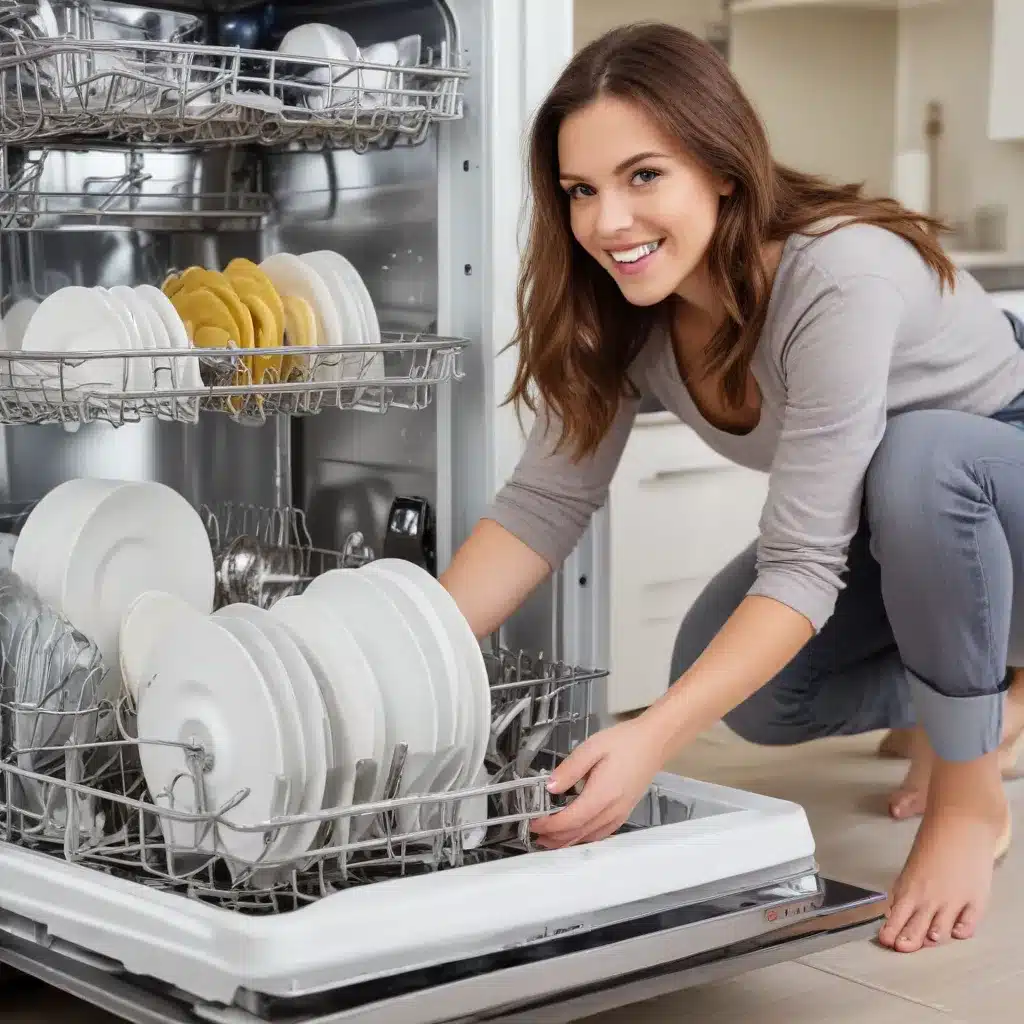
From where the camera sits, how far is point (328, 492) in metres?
1.84

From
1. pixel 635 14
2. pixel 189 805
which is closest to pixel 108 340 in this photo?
pixel 189 805

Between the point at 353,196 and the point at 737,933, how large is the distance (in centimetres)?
92

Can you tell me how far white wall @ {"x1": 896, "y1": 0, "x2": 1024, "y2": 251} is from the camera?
321 cm

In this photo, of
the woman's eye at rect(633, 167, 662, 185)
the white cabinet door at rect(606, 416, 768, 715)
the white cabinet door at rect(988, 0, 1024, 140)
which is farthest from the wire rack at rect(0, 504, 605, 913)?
the white cabinet door at rect(988, 0, 1024, 140)

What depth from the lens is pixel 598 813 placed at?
1.17 m

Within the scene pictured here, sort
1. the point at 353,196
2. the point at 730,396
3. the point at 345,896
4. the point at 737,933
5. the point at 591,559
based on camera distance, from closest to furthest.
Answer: the point at 345,896
the point at 737,933
the point at 730,396
the point at 591,559
the point at 353,196

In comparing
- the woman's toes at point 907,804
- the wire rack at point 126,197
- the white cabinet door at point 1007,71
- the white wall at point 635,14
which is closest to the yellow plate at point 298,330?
the wire rack at point 126,197

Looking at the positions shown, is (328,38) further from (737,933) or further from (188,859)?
(737,933)

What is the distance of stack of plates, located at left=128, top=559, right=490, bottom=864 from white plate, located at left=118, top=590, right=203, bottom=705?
41mm

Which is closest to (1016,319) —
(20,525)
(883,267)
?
(883,267)

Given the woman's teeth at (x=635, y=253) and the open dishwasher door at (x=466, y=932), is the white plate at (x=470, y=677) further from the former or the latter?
the woman's teeth at (x=635, y=253)

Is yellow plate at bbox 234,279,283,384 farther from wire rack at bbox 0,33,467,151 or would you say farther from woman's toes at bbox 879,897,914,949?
woman's toes at bbox 879,897,914,949

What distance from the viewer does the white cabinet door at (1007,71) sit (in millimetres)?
3094

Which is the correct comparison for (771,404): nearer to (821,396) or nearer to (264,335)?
(821,396)
